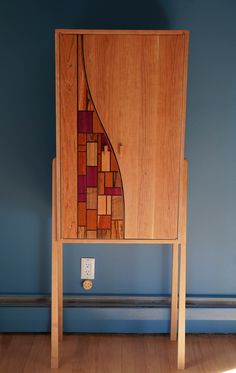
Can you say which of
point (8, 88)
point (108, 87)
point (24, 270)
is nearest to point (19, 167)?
point (8, 88)

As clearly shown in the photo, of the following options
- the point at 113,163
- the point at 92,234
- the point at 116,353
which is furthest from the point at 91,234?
the point at 116,353

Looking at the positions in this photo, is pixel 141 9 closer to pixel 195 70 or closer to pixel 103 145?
pixel 195 70

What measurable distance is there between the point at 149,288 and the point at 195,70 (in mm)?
1156

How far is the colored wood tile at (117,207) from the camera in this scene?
196 centimetres

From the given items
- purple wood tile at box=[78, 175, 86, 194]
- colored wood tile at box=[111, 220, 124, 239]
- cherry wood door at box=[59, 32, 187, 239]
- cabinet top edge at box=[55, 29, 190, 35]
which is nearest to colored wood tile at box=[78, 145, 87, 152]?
cherry wood door at box=[59, 32, 187, 239]

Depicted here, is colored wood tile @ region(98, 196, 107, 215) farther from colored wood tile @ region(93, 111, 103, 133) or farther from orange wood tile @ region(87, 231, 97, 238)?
colored wood tile @ region(93, 111, 103, 133)

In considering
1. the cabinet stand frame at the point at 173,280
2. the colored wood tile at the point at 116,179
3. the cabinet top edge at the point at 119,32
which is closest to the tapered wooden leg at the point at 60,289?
the cabinet stand frame at the point at 173,280

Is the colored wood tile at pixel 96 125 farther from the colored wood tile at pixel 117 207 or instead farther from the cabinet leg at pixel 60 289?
the cabinet leg at pixel 60 289

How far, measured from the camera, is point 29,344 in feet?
7.66

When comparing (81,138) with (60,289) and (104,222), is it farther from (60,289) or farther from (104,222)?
(60,289)

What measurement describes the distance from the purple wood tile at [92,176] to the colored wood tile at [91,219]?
4.9 inches

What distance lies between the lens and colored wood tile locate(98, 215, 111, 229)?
6.50 ft

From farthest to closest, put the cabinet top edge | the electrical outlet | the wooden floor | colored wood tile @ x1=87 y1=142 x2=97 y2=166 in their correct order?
1. the electrical outlet
2. the wooden floor
3. colored wood tile @ x1=87 y1=142 x2=97 y2=166
4. the cabinet top edge

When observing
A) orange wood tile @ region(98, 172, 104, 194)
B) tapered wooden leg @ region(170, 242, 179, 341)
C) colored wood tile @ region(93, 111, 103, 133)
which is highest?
colored wood tile @ region(93, 111, 103, 133)
